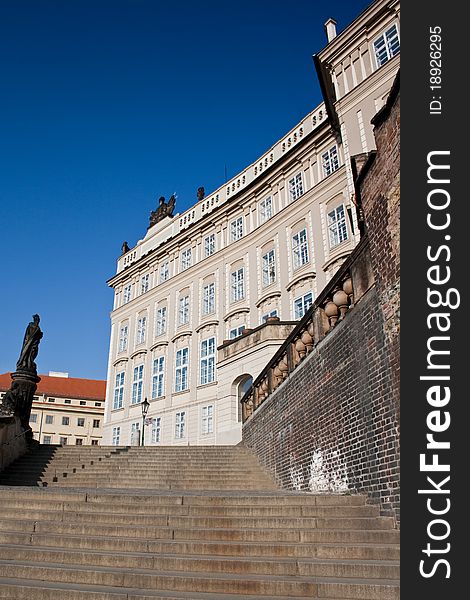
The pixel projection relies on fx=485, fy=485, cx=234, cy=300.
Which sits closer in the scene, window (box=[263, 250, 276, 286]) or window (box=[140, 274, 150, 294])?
window (box=[263, 250, 276, 286])

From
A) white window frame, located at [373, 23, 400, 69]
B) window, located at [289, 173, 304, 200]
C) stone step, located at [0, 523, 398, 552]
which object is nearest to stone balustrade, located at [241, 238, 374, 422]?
stone step, located at [0, 523, 398, 552]

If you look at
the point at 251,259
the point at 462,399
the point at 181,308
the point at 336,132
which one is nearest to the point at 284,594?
the point at 462,399

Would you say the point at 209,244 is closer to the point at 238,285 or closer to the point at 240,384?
the point at 238,285

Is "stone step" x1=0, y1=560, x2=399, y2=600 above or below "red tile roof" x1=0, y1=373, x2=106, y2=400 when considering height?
below

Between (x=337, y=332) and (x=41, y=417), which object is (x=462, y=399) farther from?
(x=41, y=417)

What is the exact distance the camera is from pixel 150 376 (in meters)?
35.1

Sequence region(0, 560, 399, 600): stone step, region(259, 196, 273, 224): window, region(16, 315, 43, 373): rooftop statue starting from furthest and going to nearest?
region(259, 196, 273, 224): window, region(16, 315, 43, 373): rooftop statue, region(0, 560, 399, 600): stone step

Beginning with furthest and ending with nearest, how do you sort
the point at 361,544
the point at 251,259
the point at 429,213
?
1. the point at 251,259
2. the point at 361,544
3. the point at 429,213

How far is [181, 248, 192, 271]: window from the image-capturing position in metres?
35.2

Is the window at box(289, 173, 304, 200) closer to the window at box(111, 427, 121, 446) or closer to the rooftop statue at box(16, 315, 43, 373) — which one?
the rooftop statue at box(16, 315, 43, 373)

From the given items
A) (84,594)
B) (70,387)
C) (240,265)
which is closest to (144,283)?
(240,265)

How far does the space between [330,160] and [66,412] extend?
5723 cm

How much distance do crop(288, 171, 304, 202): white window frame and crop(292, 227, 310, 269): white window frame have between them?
7.42ft

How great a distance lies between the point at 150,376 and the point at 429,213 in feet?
106
